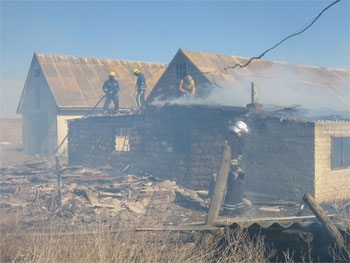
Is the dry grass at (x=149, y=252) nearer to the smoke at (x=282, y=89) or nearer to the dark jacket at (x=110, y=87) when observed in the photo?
the smoke at (x=282, y=89)

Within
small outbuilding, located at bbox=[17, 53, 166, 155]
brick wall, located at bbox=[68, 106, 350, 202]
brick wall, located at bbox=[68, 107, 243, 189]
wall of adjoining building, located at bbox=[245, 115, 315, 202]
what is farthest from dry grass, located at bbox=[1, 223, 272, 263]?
small outbuilding, located at bbox=[17, 53, 166, 155]

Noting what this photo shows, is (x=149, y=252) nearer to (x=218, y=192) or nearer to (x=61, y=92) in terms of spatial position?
(x=218, y=192)

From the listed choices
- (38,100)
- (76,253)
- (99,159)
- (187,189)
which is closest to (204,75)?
(99,159)

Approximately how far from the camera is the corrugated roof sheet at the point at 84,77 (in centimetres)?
2412

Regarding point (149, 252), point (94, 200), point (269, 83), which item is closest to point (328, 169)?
point (94, 200)

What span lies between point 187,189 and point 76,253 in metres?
7.75

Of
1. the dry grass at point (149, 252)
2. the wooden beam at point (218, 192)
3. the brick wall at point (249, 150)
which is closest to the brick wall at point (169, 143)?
the brick wall at point (249, 150)

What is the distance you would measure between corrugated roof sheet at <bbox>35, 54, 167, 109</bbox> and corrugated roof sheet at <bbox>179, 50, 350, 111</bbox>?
24.1 feet

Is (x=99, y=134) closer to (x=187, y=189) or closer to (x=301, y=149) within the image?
(x=187, y=189)

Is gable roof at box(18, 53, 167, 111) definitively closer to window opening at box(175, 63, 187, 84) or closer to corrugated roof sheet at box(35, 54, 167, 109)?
corrugated roof sheet at box(35, 54, 167, 109)

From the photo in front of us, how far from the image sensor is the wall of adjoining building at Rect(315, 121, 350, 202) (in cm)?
1128

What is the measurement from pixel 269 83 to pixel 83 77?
12457mm

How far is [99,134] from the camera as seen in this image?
17.3 m

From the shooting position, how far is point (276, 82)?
2034 centimetres
